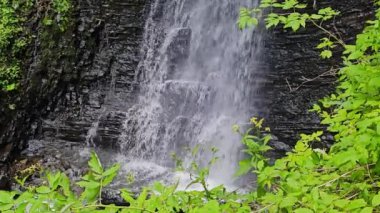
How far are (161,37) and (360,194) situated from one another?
8.08 m

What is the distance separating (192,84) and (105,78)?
2.12 m

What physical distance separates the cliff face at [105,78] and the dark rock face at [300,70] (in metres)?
0.02

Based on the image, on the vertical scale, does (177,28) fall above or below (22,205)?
above

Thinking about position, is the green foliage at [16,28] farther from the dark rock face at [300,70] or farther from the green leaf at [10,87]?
the dark rock face at [300,70]

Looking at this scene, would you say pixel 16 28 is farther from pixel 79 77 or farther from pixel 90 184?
pixel 90 184

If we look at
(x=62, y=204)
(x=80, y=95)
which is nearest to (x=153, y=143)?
(x=80, y=95)

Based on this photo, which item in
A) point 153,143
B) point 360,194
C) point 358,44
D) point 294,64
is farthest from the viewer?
point 153,143

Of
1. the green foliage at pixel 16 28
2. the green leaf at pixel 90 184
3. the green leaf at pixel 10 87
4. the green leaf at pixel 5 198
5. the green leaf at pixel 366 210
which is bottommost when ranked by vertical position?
the green leaf at pixel 366 210

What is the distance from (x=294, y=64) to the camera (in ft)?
25.2

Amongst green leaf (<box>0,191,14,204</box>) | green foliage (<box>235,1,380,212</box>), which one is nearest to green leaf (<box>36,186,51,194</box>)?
green leaf (<box>0,191,14,204</box>)

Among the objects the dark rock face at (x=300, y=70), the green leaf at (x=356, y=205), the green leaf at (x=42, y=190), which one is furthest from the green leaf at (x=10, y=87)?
the green leaf at (x=356, y=205)

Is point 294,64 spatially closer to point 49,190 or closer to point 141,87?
point 141,87

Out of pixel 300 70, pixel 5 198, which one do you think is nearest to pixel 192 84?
pixel 300 70

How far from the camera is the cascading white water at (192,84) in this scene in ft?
26.5
